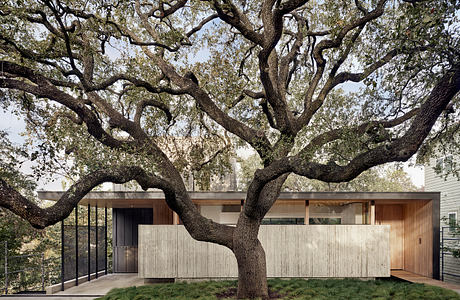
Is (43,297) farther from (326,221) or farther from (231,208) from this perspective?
(326,221)

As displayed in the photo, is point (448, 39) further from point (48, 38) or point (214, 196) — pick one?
point (48, 38)

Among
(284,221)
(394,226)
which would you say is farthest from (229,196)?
(394,226)

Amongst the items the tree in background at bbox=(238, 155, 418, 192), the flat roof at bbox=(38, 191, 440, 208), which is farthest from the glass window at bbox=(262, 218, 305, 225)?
the tree in background at bbox=(238, 155, 418, 192)

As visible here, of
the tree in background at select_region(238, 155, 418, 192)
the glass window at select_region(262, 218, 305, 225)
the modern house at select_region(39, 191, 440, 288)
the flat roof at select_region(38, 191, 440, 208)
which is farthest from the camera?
the tree in background at select_region(238, 155, 418, 192)

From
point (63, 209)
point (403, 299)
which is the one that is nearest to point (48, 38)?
point (63, 209)

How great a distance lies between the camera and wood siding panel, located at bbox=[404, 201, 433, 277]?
34.1ft

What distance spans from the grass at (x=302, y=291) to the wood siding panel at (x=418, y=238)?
2.43m

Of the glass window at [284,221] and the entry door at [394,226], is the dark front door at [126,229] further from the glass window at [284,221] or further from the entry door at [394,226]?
the entry door at [394,226]

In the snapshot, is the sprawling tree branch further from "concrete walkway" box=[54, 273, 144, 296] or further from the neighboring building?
the neighboring building

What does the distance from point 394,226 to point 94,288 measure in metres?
9.87

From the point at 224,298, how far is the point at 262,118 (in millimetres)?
4710

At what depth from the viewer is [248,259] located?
7.15m

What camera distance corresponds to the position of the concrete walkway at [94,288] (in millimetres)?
8367

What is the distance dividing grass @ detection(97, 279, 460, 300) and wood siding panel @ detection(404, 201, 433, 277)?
7.97ft
